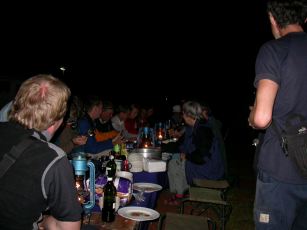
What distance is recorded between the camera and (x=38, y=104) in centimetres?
158

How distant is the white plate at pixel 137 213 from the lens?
215cm

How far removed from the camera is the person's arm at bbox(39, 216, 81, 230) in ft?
5.12

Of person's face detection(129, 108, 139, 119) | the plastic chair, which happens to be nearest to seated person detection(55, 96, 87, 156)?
the plastic chair

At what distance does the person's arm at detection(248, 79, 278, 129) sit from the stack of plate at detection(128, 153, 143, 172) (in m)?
2.18

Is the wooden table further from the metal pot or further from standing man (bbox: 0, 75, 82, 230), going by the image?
the metal pot

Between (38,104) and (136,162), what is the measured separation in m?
2.24

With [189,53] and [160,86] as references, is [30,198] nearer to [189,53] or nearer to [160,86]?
[189,53]

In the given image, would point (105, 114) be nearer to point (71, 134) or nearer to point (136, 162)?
point (71, 134)

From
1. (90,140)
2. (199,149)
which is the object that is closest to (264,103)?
(199,149)

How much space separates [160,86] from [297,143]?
44681 millimetres

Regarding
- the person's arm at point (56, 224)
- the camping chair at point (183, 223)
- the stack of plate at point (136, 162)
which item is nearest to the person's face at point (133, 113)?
the stack of plate at point (136, 162)

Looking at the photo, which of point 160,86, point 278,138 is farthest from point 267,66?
point 160,86

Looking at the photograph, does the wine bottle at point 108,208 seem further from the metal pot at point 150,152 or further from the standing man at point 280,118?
the metal pot at point 150,152

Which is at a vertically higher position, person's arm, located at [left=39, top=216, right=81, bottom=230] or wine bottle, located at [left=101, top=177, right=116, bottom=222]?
person's arm, located at [left=39, top=216, right=81, bottom=230]
